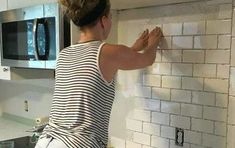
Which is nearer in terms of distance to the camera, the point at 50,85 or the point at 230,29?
the point at 230,29

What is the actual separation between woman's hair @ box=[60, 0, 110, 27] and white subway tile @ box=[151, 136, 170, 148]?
0.58 m

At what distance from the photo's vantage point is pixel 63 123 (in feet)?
3.81

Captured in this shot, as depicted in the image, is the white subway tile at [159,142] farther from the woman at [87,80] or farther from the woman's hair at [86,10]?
the woman's hair at [86,10]

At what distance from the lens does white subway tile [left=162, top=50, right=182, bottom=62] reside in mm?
1297

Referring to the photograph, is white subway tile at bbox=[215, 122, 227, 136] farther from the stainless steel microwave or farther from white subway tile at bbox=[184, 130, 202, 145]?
the stainless steel microwave

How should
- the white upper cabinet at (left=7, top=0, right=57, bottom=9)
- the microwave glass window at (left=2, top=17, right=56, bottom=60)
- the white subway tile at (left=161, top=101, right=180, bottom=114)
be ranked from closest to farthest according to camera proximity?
the white subway tile at (left=161, top=101, right=180, bottom=114), the microwave glass window at (left=2, top=17, right=56, bottom=60), the white upper cabinet at (left=7, top=0, right=57, bottom=9)

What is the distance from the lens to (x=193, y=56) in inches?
49.2

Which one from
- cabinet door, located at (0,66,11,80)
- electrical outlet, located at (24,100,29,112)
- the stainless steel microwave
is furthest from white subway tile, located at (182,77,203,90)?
electrical outlet, located at (24,100,29,112)

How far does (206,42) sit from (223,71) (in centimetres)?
13

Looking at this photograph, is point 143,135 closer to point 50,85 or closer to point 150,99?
point 150,99

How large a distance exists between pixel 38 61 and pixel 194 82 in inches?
31.1

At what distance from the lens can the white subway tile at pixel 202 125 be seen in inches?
47.8

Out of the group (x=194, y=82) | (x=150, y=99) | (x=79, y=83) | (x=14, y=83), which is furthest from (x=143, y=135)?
(x=14, y=83)

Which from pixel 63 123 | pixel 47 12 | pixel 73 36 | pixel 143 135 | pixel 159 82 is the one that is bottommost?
pixel 143 135
